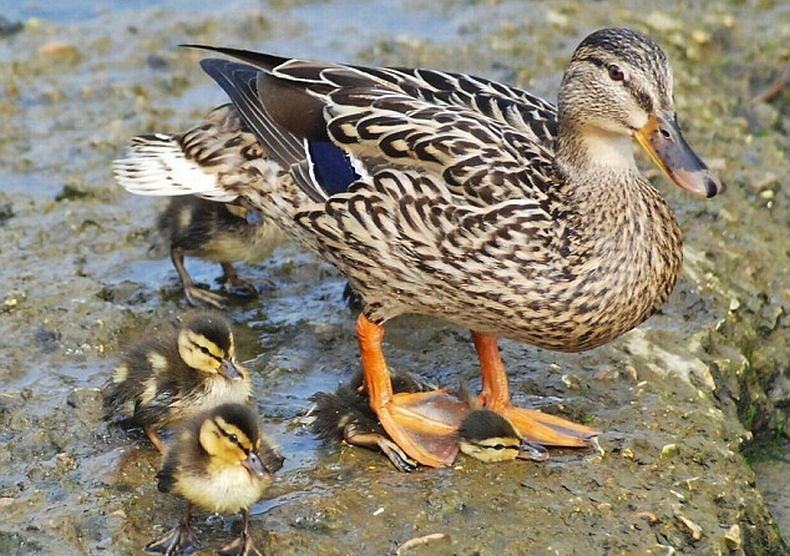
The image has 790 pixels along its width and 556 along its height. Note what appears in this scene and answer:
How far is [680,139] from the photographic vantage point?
15.8 feet

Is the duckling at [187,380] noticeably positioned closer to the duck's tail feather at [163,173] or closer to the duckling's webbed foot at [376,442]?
the duckling's webbed foot at [376,442]

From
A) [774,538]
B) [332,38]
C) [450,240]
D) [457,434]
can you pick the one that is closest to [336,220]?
[450,240]

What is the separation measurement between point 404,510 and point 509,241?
37.5 inches

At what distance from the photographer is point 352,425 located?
196 inches

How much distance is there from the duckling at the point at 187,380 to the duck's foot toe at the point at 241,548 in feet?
2.00

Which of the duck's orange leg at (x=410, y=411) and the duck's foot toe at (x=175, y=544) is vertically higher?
the duck's orange leg at (x=410, y=411)

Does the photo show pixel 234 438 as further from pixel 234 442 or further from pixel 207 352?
pixel 207 352

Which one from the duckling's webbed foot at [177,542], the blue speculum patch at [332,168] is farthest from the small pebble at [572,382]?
the duckling's webbed foot at [177,542]

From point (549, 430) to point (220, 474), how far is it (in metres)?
1.31

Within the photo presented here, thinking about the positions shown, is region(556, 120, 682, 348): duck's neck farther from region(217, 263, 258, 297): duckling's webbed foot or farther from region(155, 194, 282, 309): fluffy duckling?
region(217, 263, 258, 297): duckling's webbed foot

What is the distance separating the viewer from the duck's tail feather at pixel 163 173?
5.64m

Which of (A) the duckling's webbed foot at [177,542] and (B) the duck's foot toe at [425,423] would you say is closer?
(A) the duckling's webbed foot at [177,542]

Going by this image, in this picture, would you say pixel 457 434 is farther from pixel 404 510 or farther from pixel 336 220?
pixel 336 220

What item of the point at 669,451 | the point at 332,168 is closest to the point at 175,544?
the point at 332,168
